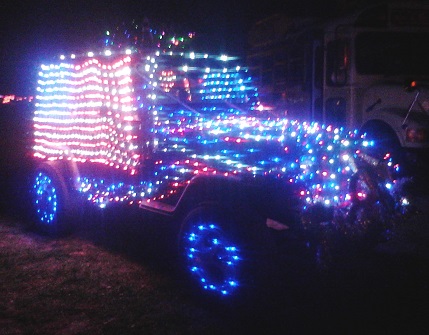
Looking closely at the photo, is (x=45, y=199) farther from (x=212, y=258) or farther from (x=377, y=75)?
(x=377, y=75)

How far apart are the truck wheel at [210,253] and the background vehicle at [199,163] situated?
0.01 metres

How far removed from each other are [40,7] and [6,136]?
4554 millimetres

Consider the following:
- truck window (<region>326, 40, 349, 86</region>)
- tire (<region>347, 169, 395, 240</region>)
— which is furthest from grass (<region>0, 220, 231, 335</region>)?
truck window (<region>326, 40, 349, 86</region>)

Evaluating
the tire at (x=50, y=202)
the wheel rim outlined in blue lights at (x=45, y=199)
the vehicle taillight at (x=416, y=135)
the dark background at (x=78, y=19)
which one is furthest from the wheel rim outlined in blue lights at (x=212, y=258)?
the dark background at (x=78, y=19)

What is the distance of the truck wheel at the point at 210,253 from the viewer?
438 cm

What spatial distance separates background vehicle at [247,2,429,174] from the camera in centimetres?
849

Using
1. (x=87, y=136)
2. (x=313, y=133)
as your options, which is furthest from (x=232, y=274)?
(x=87, y=136)

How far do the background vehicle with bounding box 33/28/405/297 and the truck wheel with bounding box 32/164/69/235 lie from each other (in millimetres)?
14

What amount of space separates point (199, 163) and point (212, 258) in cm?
88

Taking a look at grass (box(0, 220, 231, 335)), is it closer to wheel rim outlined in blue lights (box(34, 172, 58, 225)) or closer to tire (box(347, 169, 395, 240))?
wheel rim outlined in blue lights (box(34, 172, 58, 225))

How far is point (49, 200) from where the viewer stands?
22.4 ft

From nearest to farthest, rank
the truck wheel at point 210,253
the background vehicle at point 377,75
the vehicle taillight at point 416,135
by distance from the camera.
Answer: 1. the truck wheel at point 210,253
2. the vehicle taillight at point 416,135
3. the background vehicle at point 377,75

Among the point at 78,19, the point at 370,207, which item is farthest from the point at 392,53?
the point at 78,19

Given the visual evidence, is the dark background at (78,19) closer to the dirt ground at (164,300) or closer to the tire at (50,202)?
the tire at (50,202)
